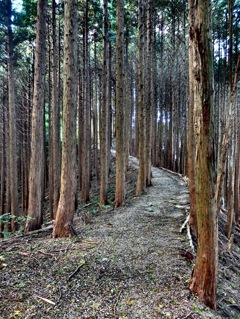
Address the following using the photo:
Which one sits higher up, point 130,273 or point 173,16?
point 173,16

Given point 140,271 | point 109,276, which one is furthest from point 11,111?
point 140,271

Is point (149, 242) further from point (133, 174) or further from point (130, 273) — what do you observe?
point (133, 174)

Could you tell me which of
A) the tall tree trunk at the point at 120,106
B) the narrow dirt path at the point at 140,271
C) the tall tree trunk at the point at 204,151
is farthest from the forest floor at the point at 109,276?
the tall tree trunk at the point at 120,106

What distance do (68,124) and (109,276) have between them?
315 centimetres

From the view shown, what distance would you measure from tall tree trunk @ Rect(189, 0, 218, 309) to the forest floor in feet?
1.09

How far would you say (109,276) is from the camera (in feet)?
11.5

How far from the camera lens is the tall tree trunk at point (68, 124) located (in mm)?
5133

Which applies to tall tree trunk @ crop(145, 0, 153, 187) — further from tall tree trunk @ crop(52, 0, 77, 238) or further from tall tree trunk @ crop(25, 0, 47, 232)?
tall tree trunk @ crop(52, 0, 77, 238)

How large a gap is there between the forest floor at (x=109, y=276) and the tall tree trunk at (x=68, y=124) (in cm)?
45

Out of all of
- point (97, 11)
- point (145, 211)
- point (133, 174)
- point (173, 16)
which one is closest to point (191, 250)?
point (145, 211)

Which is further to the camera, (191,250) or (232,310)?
(191,250)

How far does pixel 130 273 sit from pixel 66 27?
4.92 m

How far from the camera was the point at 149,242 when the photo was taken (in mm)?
4934

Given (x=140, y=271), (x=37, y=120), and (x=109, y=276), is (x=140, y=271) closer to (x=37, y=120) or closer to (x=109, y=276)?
(x=109, y=276)
